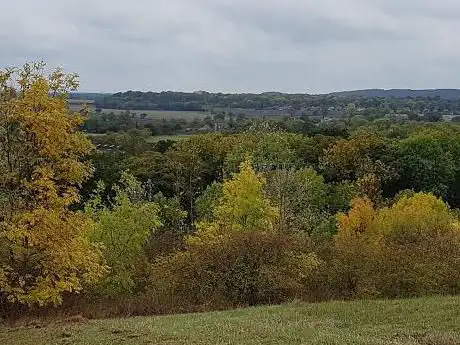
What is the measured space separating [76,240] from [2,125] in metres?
5.53

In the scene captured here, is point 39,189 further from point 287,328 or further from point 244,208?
point 244,208

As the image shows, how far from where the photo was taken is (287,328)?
63.6 ft

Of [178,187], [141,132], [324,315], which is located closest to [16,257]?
[324,315]

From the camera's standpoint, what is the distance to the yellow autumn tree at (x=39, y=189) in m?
25.6

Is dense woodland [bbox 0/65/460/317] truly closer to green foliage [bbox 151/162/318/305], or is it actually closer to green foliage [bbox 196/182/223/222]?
green foliage [bbox 151/162/318/305]

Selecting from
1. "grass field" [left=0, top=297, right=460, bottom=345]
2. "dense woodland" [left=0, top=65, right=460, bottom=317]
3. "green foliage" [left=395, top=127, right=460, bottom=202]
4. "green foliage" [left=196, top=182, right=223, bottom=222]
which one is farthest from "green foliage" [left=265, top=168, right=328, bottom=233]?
"grass field" [left=0, top=297, right=460, bottom=345]

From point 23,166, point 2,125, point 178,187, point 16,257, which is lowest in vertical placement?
point 178,187

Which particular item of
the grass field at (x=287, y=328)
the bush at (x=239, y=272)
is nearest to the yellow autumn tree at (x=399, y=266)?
the bush at (x=239, y=272)

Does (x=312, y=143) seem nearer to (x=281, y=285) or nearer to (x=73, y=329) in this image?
(x=281, y=285)

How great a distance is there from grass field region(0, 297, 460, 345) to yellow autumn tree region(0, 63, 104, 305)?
165 inches

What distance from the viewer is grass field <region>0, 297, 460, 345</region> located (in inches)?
682

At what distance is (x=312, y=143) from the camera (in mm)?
96000

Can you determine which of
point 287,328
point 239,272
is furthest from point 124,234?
point 287,328

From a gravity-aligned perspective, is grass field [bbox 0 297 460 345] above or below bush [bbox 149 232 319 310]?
above
